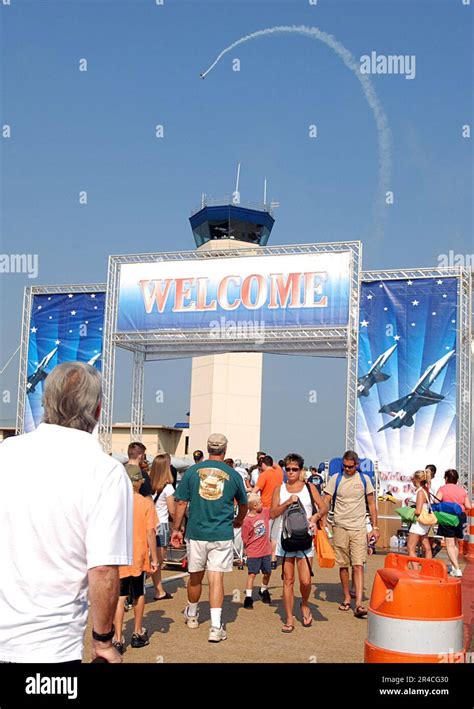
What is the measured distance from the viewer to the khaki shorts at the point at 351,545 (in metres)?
8.86

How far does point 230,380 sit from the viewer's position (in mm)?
41406

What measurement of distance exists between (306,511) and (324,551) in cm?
49

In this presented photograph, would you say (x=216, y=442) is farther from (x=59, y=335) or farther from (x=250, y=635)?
(x=59, y=335)

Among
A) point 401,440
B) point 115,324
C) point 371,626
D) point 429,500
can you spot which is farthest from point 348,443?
point 371,626

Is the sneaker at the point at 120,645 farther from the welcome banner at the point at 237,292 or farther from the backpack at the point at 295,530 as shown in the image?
the welcome banner at the point at 237,292

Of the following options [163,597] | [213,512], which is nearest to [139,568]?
[213,512]

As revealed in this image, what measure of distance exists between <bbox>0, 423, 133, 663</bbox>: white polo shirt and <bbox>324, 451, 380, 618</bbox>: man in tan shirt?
6.60m

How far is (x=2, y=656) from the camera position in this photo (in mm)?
2533

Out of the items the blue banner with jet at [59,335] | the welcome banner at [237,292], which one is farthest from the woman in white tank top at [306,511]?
the blue banner with jet at [59,335]

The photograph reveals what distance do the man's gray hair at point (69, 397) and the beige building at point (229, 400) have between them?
38.1m

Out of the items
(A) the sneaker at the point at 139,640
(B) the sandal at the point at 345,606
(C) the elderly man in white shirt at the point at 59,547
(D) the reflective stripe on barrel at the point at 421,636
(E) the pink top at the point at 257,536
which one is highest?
(C) the elderly man in white shirt at the point at 59,547

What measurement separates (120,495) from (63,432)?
30cm

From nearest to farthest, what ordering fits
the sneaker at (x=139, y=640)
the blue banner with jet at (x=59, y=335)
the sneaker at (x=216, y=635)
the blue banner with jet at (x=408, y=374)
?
the sneaker at (x=139, y=640) → the sneaker at (x=216, y=635) → the blue banner with jet at (x=408, y=374) → the blue banner with jet at (x=59, y=335)
